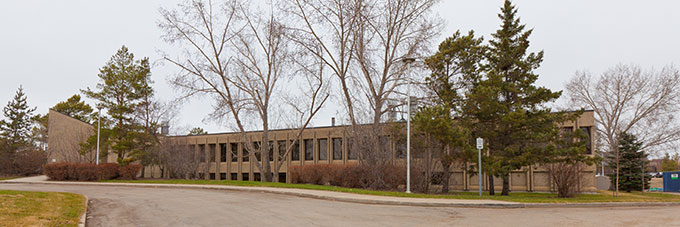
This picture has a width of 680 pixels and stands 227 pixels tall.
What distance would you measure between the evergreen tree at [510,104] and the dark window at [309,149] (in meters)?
18.9

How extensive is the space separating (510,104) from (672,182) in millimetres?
21235

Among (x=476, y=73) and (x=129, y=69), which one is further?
(x=129, y=69)

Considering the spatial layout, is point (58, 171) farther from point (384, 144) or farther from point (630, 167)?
point (630, 167)

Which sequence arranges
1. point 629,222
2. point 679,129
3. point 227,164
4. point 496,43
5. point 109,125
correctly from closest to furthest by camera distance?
point 629,222 → point 496,43 → point 679,129 → point 109,125 → point 227,164

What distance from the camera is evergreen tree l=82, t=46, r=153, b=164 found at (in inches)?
1651

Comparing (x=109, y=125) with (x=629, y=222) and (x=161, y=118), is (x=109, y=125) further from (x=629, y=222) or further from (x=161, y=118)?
(x=629, y=222)

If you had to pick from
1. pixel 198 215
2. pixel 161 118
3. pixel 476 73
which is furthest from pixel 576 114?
pixel 161 118

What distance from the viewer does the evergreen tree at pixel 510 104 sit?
23984 mm

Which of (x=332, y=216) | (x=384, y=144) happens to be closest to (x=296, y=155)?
(x=384, y=144)

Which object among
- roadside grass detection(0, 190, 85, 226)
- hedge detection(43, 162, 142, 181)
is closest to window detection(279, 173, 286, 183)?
hedge detection(43, 162, 142, 181)

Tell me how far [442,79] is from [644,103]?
23866mm

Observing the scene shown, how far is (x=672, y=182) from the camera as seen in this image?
3709 centimetres

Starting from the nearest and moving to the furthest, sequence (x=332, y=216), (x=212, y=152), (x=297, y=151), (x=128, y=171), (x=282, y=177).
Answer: (x=332, y=216) < (x=128, y=171) < (x=297, y=151) < (x=282, y=177) < (x=212, y=152)

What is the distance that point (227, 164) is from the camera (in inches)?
1839
